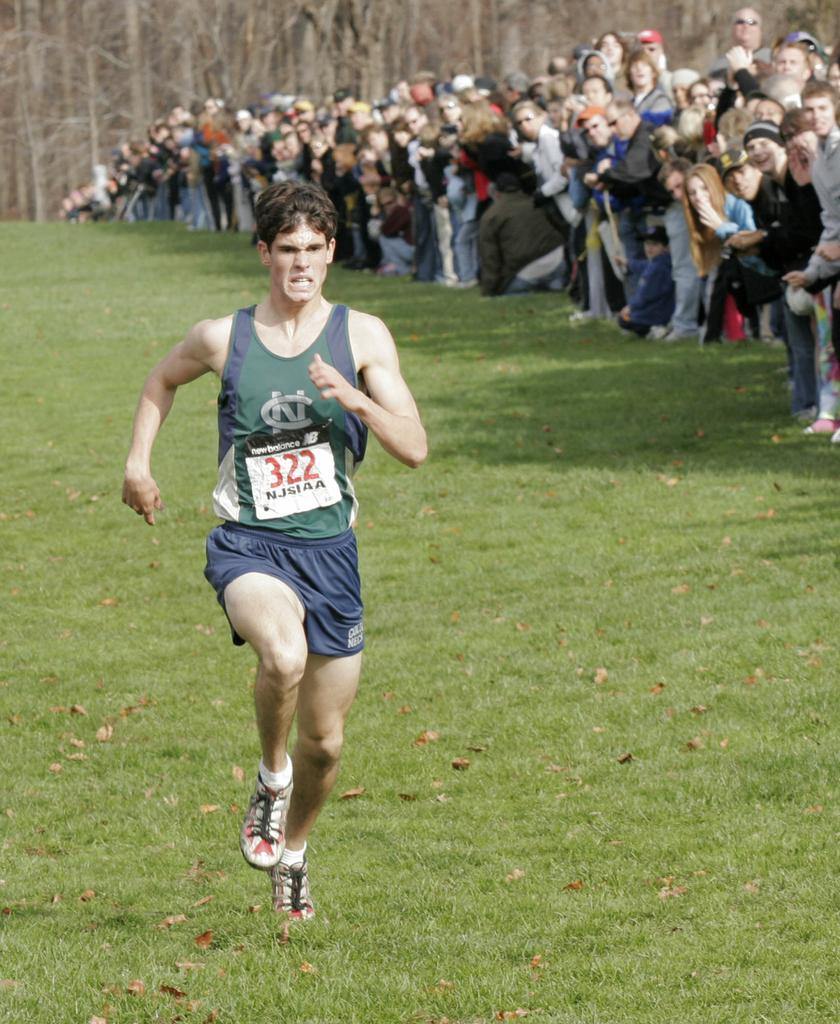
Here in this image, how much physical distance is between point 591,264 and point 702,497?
28.5ft

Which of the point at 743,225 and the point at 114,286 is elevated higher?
the point at 743,225

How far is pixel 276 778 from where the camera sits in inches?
250

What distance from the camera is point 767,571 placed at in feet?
37.6

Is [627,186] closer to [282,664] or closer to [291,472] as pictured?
[291,472]

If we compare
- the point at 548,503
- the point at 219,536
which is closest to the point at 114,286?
the point at 548,503

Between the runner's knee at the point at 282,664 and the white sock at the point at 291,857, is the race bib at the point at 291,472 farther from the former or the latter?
the white sock at the point at 291,857

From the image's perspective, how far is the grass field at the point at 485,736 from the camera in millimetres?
6094

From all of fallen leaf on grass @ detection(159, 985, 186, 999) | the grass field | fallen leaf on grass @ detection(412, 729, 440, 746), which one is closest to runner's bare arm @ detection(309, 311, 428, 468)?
the grass field

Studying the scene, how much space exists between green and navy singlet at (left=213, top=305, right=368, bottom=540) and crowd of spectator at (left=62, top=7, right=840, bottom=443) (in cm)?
792

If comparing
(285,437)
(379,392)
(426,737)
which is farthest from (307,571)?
(426,737)

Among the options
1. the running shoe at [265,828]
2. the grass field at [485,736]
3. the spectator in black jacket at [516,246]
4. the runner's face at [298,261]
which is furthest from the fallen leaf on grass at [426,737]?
the spectator in black jacket at [516,246]

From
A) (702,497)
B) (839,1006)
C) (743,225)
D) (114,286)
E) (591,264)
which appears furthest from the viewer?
(114,286)

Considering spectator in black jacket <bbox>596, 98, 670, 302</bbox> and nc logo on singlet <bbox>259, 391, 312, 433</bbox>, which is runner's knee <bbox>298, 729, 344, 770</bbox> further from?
spectator in black jacket <bbox>596, 98, 670, 302</bbox>

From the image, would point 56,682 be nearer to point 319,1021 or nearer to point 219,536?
point 219,536
